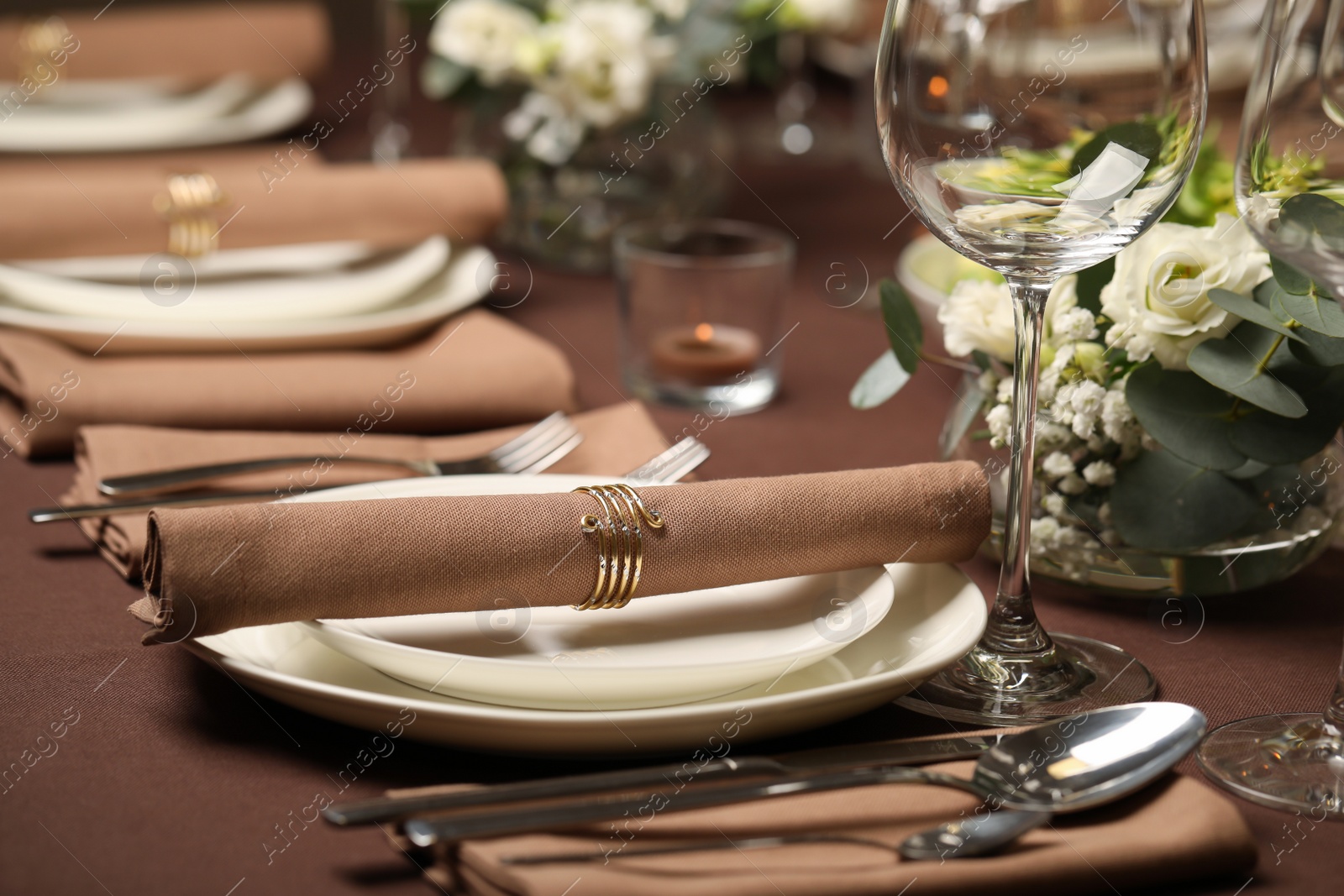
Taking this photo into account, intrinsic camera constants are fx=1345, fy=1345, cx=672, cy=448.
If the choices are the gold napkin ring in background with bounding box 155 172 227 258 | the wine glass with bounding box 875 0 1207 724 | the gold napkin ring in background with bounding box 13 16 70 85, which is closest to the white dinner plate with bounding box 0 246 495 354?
the gold napkin ring in background with bounding box 155 172 227 258

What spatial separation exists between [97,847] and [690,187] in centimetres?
111

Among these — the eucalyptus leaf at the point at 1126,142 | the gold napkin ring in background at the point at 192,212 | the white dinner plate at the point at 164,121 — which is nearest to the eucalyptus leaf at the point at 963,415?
the eucalyptus leaf at the point at 1126,142

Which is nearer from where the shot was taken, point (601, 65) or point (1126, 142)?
point (1126, 142)

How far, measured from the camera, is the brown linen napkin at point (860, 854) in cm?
50

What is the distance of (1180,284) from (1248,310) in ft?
0.13

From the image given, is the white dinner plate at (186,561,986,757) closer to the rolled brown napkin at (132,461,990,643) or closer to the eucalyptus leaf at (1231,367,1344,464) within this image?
the rolled brown napkin at (132,461,990,643)

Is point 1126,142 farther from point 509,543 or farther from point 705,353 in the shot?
point 705,353

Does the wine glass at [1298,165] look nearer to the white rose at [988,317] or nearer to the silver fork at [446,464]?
the white rose at [988,317]

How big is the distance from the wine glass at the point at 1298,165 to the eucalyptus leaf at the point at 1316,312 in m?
0.14

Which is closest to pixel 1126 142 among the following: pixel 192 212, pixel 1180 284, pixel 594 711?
pixel 1180 284

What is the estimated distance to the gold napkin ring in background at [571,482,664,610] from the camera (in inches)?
25.8

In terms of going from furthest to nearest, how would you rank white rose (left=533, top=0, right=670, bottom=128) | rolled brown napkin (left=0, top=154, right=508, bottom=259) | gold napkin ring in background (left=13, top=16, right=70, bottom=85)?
gold napkin ring in background (left=13, top=16, right=70, bottom=85)
white rose (left=533, top=0, right=670, bottom=128)
rolled brown napkin (left=0, top=154, right=508, bottom=259)

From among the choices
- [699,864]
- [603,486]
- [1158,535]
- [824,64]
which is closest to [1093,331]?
[1158,535]

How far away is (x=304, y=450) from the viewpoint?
3.22 ft
